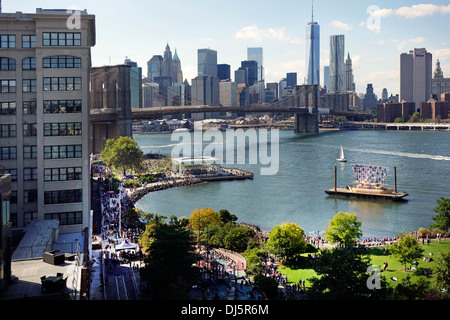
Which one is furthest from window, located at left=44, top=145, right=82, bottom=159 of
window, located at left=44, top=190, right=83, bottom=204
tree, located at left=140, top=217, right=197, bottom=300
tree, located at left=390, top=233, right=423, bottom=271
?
tree, located at left=390, top=233, right=423, bottom=271

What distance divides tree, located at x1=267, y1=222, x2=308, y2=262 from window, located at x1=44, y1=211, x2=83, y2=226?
832cm

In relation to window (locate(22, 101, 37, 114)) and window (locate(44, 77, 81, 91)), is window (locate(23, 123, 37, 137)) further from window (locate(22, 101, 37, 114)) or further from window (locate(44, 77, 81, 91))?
window (locate(44, 77, 81, 91))

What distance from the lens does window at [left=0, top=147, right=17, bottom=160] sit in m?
14.7

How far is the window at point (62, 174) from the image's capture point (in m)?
14.9

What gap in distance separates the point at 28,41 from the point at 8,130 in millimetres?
2674

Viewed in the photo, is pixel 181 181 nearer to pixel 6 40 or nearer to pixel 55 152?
pixel 55 152

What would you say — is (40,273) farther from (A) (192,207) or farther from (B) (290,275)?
(A) (192,207)

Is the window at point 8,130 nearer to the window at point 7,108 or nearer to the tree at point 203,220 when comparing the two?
the window at point 7,108

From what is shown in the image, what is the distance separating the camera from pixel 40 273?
31.5 ft

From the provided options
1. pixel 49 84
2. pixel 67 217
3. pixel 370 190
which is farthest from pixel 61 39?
pixel 370 190

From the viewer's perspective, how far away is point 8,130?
1466 cm

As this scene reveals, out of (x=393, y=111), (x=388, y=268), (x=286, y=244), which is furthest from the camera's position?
(x=393, y=111)

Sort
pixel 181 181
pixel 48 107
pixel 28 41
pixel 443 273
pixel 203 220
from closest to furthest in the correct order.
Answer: pixel 28 41 → pixel 48 107 → pixel 443 273 → pixel 203 220 → pixel 181 181
